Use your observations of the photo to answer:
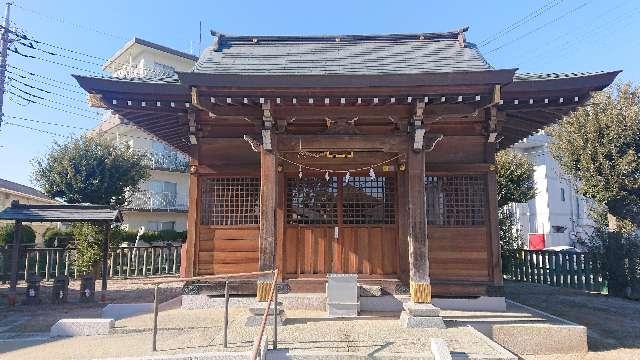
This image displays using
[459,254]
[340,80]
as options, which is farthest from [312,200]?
[459,254]

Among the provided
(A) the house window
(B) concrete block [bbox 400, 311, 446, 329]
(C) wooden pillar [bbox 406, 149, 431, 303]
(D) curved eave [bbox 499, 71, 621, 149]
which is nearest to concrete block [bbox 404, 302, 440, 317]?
(B) concrete block [bbox 400, 311, 446, 329]

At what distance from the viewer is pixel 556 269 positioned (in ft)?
42.4

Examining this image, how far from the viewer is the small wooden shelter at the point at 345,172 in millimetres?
7199

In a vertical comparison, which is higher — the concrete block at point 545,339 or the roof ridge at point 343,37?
the roof ridge at point 343,37

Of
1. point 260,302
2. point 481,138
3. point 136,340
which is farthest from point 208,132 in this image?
point 481,138

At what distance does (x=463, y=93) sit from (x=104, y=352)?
21.2 ft

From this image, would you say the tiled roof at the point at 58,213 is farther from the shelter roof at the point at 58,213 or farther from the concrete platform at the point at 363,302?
the concrete platform at the point at 363,302

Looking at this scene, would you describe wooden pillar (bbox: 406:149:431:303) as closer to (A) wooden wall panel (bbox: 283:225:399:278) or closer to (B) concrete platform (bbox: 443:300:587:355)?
(B) concrete platform (bbox: 443:300:587:355)

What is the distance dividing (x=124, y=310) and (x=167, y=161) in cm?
2483

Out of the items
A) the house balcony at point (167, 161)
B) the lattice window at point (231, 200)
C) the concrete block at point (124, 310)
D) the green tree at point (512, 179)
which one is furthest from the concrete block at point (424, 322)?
the house balcony at point (167, 161)

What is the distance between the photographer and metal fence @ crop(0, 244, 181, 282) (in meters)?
13.7

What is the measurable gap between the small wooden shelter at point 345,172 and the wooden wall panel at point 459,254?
0.02 meters

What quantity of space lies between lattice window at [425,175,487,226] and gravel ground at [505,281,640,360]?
8.99 ft

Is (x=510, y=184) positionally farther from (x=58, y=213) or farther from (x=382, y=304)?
(x=58, y=213)
